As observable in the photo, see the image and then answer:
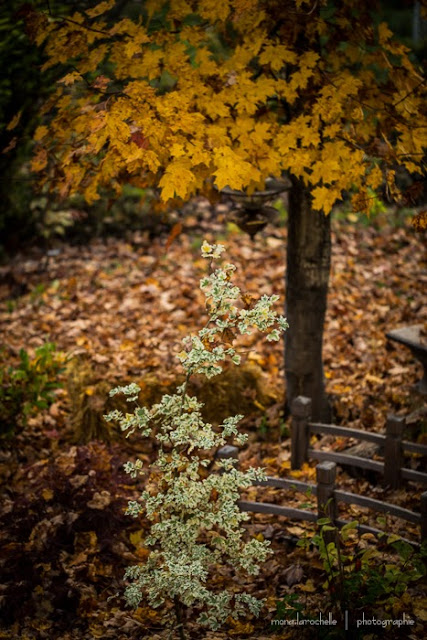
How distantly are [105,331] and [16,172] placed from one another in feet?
8.60

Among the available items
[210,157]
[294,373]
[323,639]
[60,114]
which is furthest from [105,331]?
[323,639]

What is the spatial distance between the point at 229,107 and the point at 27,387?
2904 mm

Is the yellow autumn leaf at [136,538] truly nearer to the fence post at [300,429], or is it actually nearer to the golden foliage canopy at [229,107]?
the fence post at [300,429]

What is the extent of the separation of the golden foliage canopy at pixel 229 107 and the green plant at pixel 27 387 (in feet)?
5.84

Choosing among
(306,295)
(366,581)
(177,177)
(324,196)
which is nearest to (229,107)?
(177,177)

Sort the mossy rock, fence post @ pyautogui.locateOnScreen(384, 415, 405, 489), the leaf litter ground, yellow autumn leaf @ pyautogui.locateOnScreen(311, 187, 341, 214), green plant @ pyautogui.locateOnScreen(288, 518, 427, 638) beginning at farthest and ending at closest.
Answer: the mossy rock, fence post @ pyautogui.locateOnScreen(384, 415, 405, 489), yellow autumn leaf @ pyautogui.locateOnScreen(311, 187, 341, 214), the leaf litter ground, green plant @ pyautogui.locateOnScreen(288, 518, 427, 638)

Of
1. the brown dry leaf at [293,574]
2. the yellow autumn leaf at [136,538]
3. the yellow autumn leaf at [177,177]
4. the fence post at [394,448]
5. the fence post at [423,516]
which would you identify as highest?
the yellow autumn leaf at [177,177]

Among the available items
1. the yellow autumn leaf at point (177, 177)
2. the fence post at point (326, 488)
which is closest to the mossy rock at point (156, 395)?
the fence post at point (326, 488)

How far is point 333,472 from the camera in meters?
4.07

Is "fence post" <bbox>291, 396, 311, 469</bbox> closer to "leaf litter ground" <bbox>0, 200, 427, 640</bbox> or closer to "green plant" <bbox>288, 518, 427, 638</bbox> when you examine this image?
"leaf litter ground" <bbox>0, 200, 427, 640</bbox>

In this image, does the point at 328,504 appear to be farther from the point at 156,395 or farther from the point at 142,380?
the point at 142,380

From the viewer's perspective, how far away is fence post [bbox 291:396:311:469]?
4812 mm

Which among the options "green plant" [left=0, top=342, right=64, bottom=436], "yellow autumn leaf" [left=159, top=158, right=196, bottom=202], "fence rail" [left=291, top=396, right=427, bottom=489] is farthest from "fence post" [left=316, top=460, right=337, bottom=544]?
"green plant" [left=0, top=342, right=64, bottom=436]

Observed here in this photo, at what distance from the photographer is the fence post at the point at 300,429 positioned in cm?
481
